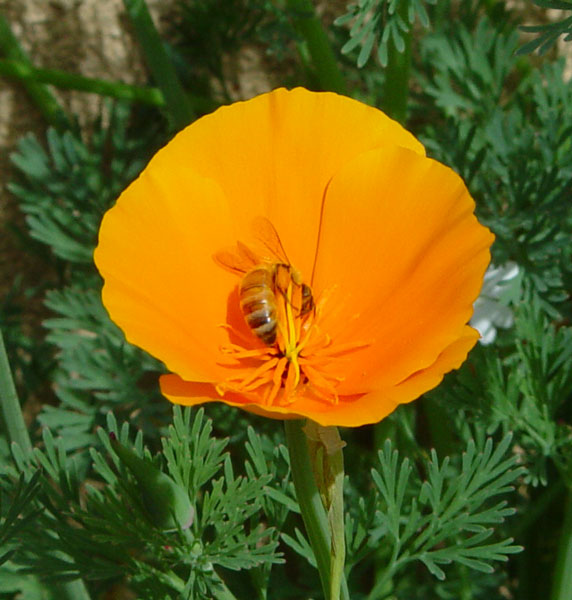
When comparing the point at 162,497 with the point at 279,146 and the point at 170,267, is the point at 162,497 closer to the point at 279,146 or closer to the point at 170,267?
the point at 170,267

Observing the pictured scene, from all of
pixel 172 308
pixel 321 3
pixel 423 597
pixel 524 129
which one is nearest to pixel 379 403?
pixel 172 308

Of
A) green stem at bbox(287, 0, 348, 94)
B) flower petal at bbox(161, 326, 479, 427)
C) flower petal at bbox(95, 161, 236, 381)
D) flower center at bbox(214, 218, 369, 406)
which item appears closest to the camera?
flower petal at bbox(161, 326, 479, 427)

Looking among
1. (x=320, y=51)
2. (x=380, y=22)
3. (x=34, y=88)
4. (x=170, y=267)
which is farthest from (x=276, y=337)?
(x=34, y=88)

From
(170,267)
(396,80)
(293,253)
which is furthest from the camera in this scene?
(396,80)

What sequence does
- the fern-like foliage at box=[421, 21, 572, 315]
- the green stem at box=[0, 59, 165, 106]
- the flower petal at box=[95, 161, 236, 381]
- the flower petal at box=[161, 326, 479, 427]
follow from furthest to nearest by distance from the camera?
the green stem at box=[0, 59, 165, 106], the fern-like foliage at box=[421, 21, 572, 315], the flower petal at box=[95, 161, 236, 381], the flower petal at box=[161, 326, 479, 427]

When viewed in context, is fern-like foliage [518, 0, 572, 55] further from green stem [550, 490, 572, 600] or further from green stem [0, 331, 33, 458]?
green stem [0, 331, 33, 458]

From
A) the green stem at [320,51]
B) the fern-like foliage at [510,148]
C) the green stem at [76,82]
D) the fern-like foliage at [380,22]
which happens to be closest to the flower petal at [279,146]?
the fern-like foliage at [380,22]

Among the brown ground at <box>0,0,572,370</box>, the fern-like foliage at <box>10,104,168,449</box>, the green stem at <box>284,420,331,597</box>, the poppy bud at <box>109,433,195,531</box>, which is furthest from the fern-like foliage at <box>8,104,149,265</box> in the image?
the green stem at <box>284,420,331,597</box>
